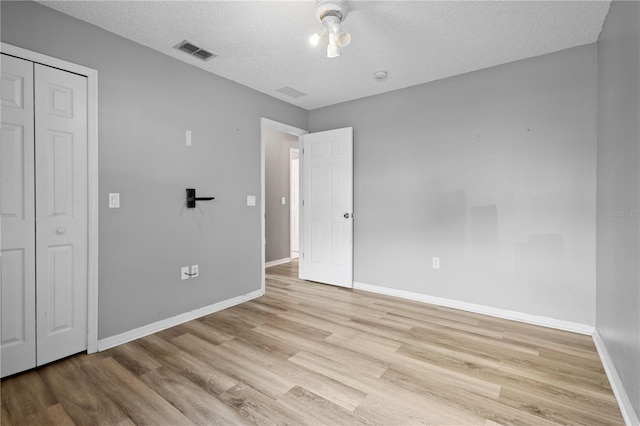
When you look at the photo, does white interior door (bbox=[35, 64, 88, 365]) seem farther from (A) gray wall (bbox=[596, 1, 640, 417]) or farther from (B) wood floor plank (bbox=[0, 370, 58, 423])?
(A) gray wall (bbox=[596, 1, 640, 417])

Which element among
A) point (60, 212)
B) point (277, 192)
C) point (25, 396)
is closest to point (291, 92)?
point (277, 192)

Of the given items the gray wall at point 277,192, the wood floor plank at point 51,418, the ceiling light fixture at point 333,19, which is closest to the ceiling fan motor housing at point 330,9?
the ceiling light fixture at point 333,19

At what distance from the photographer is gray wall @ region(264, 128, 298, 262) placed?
5488 mm

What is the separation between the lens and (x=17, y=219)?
1981 millimetres

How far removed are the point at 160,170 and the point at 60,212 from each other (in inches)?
31.8

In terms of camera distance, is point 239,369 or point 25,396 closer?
point 25,396

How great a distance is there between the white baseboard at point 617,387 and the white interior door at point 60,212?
342cm

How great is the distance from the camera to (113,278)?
245 centimetres

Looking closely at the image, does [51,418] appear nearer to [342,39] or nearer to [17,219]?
[17,219]

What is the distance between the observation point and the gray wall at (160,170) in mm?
2371

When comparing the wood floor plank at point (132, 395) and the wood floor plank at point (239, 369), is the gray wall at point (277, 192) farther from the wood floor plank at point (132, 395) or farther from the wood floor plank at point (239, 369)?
the wood floor plank at point (132, 395)

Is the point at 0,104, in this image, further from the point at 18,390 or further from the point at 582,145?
the point at 582,145

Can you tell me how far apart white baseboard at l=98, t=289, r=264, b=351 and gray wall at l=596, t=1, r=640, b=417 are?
3163 millimetres

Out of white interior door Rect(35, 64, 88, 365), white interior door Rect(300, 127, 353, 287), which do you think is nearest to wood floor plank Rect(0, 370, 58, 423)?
white interior door Rect(35, 64, 88, 365)
